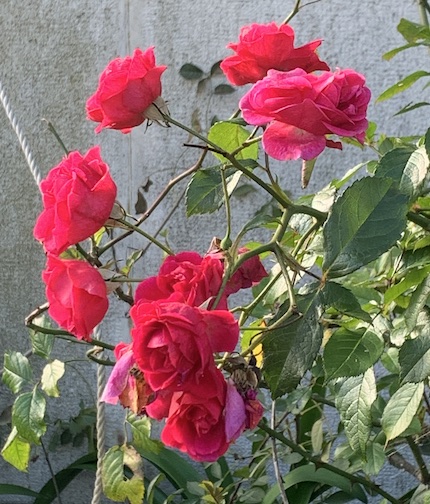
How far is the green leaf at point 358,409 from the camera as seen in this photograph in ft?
2.14

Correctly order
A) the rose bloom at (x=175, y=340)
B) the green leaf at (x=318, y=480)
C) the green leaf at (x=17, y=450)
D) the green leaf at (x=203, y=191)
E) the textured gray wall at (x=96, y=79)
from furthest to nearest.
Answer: the textured gray wall at (x=96, y=79) → the green leaf at (x=318, y=480) → the green leaf at (x=17, y=450) → the green leaf at (x=203, y=191) → the rose bloom at (x=175, y=340)

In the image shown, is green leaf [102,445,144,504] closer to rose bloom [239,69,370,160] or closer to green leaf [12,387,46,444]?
green leaf [12,387,46,444]

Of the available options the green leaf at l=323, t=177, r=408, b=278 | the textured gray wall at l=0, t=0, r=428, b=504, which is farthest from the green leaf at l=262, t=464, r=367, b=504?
the green leaf at l=323, t=177, r=408, b=278

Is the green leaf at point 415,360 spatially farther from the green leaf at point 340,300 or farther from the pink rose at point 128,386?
the pink rose at point 128,386

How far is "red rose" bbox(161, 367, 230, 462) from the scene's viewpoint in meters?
0.38

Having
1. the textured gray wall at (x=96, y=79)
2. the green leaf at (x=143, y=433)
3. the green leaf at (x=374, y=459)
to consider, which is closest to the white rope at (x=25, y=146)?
the green leaf at (x=143, y=433)

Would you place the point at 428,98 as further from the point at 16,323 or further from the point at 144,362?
the point at 144,362

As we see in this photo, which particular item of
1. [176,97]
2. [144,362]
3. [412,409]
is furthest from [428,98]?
[144,362]

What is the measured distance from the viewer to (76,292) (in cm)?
44

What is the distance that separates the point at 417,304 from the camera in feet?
1.98

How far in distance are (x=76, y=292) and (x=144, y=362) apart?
85 millimetres

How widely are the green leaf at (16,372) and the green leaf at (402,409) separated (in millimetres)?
442

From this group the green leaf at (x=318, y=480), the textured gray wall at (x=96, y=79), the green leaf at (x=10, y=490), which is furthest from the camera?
the textured gray wall at (x=96, y=79)

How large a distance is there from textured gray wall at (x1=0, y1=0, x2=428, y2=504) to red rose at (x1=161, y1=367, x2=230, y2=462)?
1330 mm
